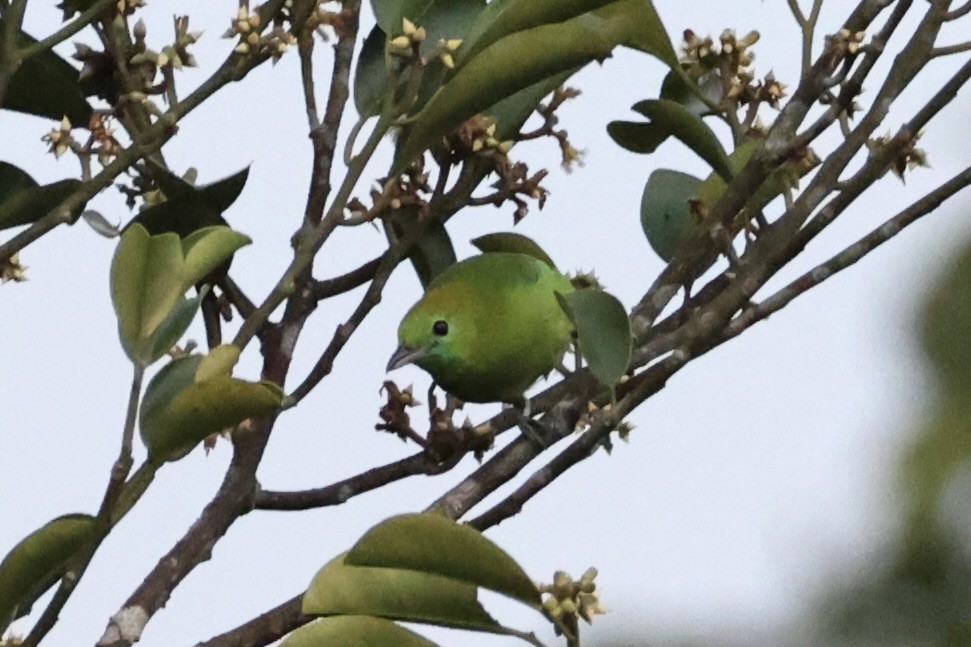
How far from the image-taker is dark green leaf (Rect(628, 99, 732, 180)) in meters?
1.22

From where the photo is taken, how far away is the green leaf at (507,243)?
55.9 inches

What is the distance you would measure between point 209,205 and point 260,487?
0.29 m

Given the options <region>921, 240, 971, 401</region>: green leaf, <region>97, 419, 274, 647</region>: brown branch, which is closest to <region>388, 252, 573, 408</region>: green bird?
<region>97, 419, 274, 647</region>: brown branch

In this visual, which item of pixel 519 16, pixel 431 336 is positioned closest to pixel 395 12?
pixel 519 16

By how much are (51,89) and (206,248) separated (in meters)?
0.36

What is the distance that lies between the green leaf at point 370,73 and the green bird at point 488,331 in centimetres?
85

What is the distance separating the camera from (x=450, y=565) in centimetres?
91

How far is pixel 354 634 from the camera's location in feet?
2.94

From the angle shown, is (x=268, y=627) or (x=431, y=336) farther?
(x=431, y=336)

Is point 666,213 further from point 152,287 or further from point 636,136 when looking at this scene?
point 152,287

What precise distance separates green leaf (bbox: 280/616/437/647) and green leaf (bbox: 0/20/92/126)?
584 mm

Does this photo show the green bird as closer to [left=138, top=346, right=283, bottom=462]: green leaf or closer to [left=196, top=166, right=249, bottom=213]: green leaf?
[left=196, top=166, right=249, bottom=213]: green leaf

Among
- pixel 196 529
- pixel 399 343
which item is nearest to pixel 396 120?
pixel 196 529

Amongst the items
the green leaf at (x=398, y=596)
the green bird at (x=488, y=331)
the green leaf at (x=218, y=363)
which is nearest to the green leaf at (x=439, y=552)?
the green leaf at (x=398, y=596)
